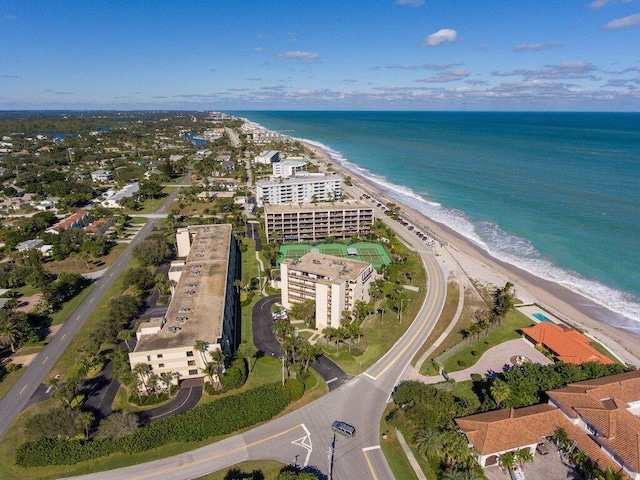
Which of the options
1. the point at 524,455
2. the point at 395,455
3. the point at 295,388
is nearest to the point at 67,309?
the point at 295,388

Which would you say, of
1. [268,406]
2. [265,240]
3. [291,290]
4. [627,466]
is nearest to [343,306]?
[291,290]

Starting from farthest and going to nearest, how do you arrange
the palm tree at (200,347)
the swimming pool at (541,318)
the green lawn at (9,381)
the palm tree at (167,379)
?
the swimming pool at (541,318), the green lawn at (9,381), the palm tree at (167,379), the palm tree at (200,347)

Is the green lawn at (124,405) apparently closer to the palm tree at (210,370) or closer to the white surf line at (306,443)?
the palm tree at (210,370)

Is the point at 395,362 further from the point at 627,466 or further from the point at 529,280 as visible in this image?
the point at 529,280

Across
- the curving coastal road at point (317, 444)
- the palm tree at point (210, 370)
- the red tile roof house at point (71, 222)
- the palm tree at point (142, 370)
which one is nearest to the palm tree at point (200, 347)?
the palm tree at point (210, 370)

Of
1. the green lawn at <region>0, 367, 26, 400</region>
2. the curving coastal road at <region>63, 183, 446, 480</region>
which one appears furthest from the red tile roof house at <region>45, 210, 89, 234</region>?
the curving coastal road at <region>63, 183, 446, 480</region>

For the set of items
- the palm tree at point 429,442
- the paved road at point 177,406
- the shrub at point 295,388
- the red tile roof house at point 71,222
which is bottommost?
the paved road at point 177,406

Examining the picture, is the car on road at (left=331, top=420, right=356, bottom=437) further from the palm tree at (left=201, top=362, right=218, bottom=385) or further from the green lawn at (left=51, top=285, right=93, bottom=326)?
the green lawn at (left=51, top=285, right=93, bottom=326)
